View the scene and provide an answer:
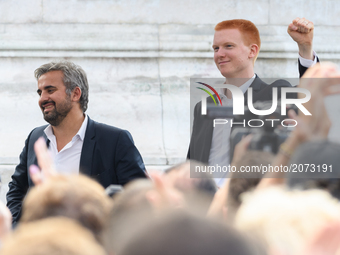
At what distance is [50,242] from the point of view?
806 millimetres

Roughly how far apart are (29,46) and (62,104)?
1.82m

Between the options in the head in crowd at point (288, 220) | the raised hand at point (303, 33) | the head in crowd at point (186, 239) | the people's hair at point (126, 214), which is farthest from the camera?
the raised hand at point (303, 33)

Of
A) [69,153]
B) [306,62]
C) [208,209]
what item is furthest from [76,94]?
[208,209]

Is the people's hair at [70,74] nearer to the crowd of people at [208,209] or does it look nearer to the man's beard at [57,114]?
the man's beard at [57,114]

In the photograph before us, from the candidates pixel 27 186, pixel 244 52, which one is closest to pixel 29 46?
pixel 27 186

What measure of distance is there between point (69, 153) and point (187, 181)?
166 centimetres

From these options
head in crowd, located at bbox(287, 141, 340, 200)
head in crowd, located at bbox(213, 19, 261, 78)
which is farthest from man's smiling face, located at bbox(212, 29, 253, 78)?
head in crowd, located at bbox(287, 141, 340, 200)

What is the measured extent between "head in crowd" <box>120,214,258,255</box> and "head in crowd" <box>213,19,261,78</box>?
1.65 m

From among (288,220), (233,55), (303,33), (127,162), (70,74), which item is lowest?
(127,162)

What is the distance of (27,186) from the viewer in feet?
9.45

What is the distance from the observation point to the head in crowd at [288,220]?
89 centimetres

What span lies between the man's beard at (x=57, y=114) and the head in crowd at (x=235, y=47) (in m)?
1.07

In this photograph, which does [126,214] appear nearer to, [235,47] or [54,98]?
[235,47]

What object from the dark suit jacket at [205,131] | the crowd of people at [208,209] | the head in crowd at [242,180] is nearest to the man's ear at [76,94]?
the dark suit jacket at [205,131]
